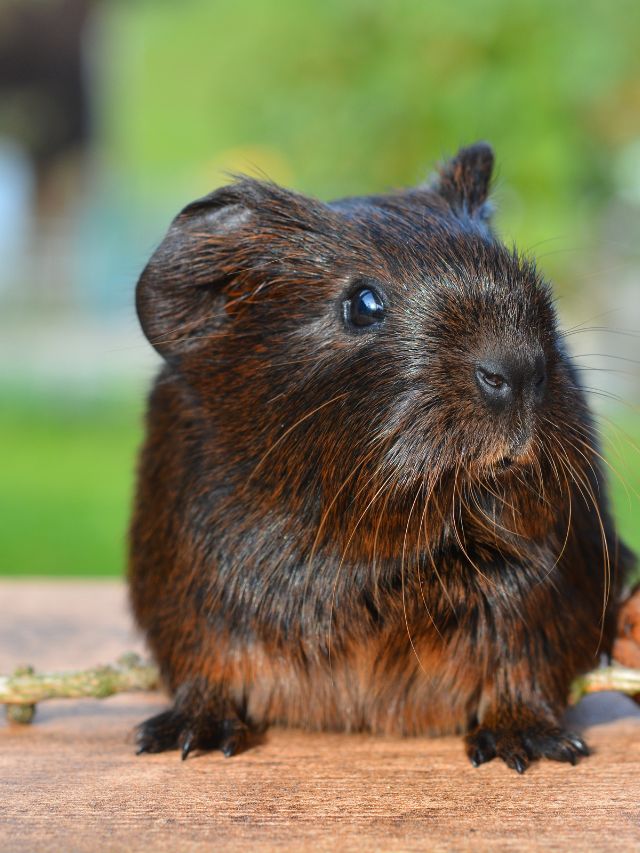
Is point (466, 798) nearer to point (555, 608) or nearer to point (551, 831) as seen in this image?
point (551, 831)

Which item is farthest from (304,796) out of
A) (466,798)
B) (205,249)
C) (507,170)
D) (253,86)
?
(253,86)

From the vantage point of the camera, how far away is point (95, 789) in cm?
246

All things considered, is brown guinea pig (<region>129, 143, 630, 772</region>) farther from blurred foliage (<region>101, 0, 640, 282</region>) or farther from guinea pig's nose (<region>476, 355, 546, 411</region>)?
blurred foliage (<region>101, 0, 640, 282</region>)

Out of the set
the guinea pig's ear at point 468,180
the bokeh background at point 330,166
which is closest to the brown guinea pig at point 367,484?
the guinea pig's ear at point 468,180

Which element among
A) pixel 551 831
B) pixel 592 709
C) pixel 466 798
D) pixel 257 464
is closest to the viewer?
pixel 551 831

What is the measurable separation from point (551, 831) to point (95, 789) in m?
0.98

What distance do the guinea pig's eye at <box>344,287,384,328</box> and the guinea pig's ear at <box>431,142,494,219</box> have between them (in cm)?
52

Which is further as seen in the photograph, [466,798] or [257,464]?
[257,464]

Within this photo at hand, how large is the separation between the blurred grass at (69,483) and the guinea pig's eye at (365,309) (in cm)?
270

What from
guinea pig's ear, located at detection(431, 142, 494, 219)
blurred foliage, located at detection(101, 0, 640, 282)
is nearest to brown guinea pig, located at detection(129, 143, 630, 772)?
guinea pig's ear, located at detection(431, 142, 494, 219)

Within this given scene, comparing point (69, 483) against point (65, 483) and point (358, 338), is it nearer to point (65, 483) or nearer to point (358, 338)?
point (65, 483)

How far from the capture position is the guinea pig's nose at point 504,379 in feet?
7.43

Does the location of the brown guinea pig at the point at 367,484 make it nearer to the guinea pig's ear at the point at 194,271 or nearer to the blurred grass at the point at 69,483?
the guinea pig's ear at the point at 194,271

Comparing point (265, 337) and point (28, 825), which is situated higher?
point (265, 337)
